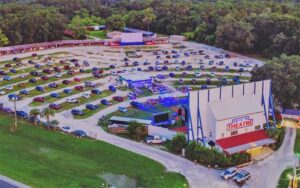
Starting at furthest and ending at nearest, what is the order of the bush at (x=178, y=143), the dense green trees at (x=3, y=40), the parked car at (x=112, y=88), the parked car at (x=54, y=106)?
the dense green trees at (x=3, y=40)
the parked car at (x=112, y=88)
the parked car at (x=54, y=106)
the bush at (x=178, y=143)

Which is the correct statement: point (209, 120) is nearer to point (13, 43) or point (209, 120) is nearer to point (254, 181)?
point (254, 181)

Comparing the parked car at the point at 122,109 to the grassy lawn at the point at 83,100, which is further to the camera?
the grassy lawn at the point at 83,100

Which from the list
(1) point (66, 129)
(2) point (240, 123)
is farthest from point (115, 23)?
(2) point (240, 123)

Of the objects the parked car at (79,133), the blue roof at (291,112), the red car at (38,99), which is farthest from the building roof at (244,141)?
the red car at (38,99)

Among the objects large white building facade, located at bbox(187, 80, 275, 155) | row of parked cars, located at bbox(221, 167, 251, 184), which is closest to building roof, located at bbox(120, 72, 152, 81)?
large white building facade, located at bbox(187, 80, 275, 155)

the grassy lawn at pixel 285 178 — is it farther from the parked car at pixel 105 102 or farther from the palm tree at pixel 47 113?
the parked car at pixel 105 102

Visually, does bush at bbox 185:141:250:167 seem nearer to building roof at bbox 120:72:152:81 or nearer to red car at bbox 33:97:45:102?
red car at bbox 33:97:45:102
